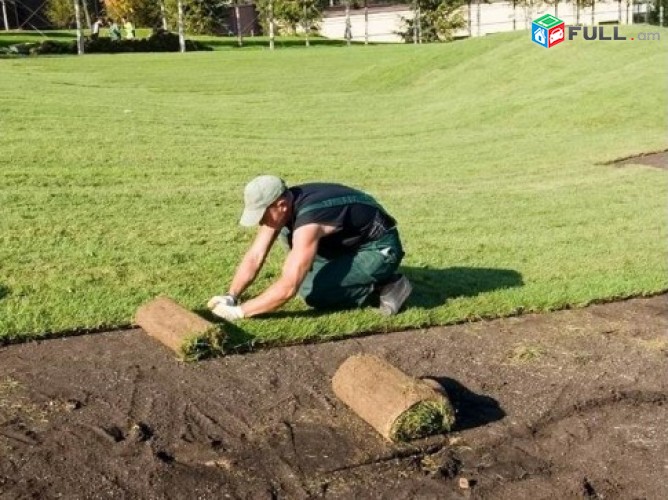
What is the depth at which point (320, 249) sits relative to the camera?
5.93m

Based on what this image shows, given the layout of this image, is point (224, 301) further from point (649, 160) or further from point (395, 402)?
point (649, 160)

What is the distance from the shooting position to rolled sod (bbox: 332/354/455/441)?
4.27 m

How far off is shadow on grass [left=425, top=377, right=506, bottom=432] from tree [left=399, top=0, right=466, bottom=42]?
56109 millimetres

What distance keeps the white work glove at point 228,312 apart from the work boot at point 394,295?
1.04 m

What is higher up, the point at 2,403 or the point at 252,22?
the point at 252,22

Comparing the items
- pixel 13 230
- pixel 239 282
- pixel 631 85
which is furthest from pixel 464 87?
pixel 239 282

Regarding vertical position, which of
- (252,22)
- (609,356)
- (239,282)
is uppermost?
(252,22)

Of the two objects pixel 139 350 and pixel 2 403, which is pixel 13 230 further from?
pixel 2 403

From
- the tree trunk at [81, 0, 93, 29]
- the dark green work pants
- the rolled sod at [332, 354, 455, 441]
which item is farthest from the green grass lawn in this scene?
the tree trunk at [81, 0, 93, 29]

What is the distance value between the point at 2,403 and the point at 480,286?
388 centimetres

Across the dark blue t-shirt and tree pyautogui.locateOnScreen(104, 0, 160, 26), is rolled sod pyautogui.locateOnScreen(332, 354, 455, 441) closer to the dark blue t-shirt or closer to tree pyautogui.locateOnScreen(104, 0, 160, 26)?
the dark blue t-shirt

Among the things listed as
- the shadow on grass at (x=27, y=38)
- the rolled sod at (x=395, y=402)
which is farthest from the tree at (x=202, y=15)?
the rolled sod at (x=395, y=402)

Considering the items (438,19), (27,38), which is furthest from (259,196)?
(438,19)

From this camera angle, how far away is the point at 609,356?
5543mm
